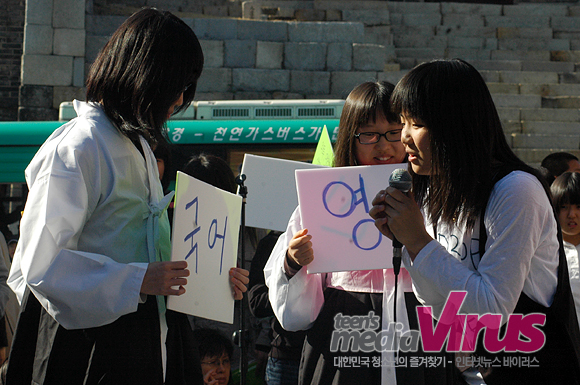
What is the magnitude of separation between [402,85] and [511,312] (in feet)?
2.32

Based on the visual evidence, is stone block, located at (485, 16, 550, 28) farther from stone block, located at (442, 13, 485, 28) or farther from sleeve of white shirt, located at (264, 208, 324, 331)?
sleeve of white shirt, located at (264, 208, 324, 331)

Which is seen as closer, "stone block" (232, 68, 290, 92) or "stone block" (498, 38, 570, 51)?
"stone block" (232, 68, 290, 92)

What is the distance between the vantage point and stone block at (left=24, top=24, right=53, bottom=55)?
8906 millimetres

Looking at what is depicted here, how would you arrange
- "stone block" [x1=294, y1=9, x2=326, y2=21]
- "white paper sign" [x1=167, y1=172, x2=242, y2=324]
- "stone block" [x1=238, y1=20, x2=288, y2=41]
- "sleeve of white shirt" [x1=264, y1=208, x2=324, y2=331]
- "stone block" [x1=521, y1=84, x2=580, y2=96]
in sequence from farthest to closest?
"stone block" [x1=294, y1=9, x2=326, y2=21]
"stone block" [x1=521, y1=84, x2=580, y2=96]
"stone block" [x1=238, y1=20, x2=288, y2=41]
"sleeve of white shirt" [x1=264, y1=208, x2=324, y2=331]
"white paper sign" [x1=167, y1=172, x2=242, y2=324]

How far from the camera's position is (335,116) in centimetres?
600

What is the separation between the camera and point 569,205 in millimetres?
3730

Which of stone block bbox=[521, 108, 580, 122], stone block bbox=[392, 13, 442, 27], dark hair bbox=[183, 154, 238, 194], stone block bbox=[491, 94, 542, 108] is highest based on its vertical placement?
stone block bbox=[392, 13, 442, 27]

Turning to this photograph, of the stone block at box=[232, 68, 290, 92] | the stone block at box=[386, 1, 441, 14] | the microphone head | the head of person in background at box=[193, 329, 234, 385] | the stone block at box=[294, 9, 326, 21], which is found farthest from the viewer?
the stone block at box=[386, 1, 441, 14]

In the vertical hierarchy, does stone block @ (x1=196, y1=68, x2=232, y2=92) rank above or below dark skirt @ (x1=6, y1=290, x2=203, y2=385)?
above

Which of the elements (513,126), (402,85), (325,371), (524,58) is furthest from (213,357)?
(524,58)

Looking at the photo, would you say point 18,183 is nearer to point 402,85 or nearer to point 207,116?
point 207,116

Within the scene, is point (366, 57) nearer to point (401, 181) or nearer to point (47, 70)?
point (47, 70)

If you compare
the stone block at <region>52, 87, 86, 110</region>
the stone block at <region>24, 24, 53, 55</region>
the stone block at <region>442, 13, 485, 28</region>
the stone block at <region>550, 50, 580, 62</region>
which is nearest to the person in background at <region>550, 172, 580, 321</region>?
the stone block at <region>52, 87, 86, 110</region>

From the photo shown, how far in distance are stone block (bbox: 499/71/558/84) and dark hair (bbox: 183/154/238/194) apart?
7.90m
